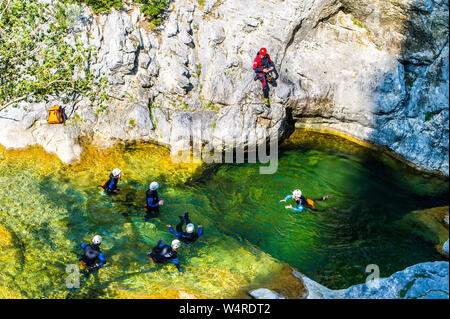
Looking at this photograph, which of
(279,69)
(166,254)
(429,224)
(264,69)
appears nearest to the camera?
(166,254)

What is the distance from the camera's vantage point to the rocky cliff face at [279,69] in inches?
769

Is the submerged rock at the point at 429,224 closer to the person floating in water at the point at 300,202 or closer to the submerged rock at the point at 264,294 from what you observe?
the person floating in water at the point at 300,202

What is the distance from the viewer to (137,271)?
13.8 metres

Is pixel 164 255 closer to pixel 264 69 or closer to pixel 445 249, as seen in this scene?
pixel 264 69

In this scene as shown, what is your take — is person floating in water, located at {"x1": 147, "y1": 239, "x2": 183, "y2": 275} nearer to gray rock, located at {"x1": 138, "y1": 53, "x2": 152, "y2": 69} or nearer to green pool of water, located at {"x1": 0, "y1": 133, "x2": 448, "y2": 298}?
green pool of water, located at {"x1": 0, "y1": 133, "x2": 448, "y2": 298}

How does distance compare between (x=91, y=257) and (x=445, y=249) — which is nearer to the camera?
(x=91, y=257)

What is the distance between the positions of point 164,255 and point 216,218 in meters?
4.13

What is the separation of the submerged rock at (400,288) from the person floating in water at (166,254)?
195 inches

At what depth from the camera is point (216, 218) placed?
17281mm

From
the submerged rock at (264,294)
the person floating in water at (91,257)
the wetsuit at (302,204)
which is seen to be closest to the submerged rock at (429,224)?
the wetsuit at (302,204)

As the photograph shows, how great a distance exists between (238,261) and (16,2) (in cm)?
1468

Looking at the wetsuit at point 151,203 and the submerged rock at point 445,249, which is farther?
the submerged rock at point 445,249

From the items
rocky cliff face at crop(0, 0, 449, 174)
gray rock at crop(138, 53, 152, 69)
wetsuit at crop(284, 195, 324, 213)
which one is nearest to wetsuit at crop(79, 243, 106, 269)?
rocky cliff face at crop(0, 0, 449, 174)

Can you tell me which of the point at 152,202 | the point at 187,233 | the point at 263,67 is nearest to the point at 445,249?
the point at 187,233
